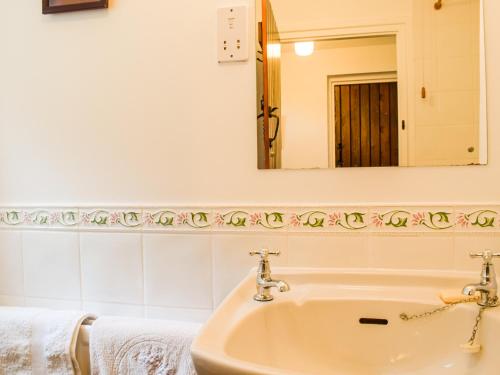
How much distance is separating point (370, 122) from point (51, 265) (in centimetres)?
95

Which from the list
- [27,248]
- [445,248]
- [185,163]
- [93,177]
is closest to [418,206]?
[445,248]

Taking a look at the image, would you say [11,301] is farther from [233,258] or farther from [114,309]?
[233,258]

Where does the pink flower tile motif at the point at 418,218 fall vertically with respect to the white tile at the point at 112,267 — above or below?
above

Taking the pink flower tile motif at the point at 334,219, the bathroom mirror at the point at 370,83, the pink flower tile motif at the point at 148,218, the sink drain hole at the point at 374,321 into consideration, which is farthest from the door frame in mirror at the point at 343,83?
the pink flower tile motif at the point at 148,218

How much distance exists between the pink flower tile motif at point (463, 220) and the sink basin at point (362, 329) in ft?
0.37

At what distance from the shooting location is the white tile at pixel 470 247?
32.0 inches

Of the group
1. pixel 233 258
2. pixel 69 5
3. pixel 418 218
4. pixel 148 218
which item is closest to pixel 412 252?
pixel 418 218

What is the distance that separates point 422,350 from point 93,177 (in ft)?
2.95

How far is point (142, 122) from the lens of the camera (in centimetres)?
98

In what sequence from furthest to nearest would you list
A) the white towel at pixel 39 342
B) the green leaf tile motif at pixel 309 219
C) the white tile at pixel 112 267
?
the white tile at pixel 112 267 < the green leaf tile motif at pixel 309 219 < the white towel at pixel 39 342

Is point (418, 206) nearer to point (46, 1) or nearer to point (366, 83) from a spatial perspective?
point (366, 83)

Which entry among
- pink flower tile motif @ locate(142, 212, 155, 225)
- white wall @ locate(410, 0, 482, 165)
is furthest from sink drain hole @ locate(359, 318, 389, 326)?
pink flower tile motif @ locate(142, 212, 155, 225)

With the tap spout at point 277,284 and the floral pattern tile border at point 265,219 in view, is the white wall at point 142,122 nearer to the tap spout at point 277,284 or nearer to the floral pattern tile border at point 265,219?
the floral pattern tile border at point 265,219

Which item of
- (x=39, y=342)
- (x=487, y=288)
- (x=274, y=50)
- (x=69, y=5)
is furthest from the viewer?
(x=69, y=5)
